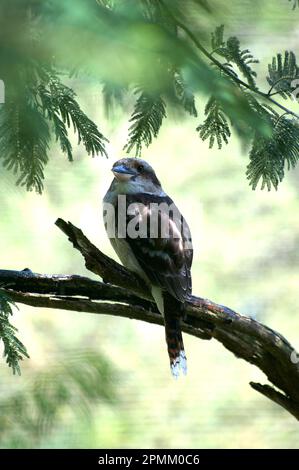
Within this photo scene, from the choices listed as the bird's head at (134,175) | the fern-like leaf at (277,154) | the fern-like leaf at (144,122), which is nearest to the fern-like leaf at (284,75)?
the fern-like leaf at (277,154)

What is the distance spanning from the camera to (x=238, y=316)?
1126 millimetres

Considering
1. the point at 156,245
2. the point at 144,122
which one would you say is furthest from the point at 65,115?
the point at 156,245

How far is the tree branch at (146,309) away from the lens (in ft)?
3.52

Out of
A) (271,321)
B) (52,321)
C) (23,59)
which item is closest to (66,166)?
(52,321)

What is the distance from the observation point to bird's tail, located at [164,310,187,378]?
3.77 ft

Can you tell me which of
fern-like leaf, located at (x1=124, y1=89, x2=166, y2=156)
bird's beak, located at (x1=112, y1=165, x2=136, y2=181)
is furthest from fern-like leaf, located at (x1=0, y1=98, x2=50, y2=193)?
bird's beak, located at (x1=112, y1=165, x2=136, y2=181)

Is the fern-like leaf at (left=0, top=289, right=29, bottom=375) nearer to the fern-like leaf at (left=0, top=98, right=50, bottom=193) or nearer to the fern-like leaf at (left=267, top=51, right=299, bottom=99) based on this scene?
the fern-like leaf at (left=0, top=98, right=50, bottom=193)

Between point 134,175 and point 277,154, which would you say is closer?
point 277,154

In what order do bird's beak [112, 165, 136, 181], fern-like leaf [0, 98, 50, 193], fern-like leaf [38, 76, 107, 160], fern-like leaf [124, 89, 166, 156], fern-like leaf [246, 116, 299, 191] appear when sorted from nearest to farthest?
fern-like leaf [0, 98, 50, 193] → fern-like leaf [38, 76, 107, 160] → fern-like leaf [124, 89, 166, 156] → fern-like leaf [246, 116, 299, 191] → bird's beak [112, 165, 136, 181]

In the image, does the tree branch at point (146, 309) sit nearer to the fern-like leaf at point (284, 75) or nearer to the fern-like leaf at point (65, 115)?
the fern-like leaf at point (65, 115)

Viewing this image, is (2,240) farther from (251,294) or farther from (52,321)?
(251,294)

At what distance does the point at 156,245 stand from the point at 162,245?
0.03 ft

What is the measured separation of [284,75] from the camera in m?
0.98

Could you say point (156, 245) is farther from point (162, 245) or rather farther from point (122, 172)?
point (122, 172)
